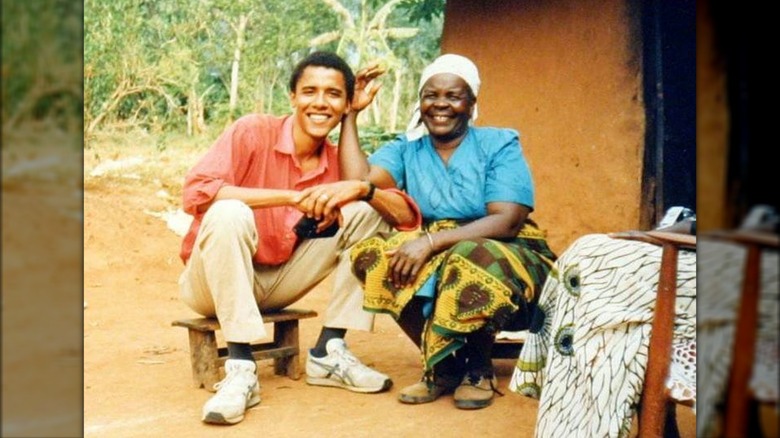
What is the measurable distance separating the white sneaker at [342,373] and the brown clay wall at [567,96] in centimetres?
156

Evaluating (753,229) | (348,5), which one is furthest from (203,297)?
(348,5)

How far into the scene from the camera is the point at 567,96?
→ 4461 millimetres

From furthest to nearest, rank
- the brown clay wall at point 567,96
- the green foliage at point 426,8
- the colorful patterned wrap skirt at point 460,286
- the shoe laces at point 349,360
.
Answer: the green foliage at point 426,8
the brown clay wall at point 567,96
the shoe laces at point 349,360
the colorful patterned wrap skirt at point 460,286

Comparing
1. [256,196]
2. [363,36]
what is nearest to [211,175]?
[256,196]

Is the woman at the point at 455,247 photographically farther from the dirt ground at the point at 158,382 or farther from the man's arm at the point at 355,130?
the dirt ground at the point at 158,382

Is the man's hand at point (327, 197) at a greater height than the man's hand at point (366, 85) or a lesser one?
lesser

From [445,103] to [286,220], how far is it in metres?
0.69

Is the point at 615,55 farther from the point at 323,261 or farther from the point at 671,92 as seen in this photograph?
the point at 323,261

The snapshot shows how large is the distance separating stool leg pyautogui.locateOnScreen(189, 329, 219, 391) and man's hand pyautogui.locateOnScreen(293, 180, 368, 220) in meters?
0.60

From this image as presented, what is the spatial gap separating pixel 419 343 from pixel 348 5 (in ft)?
29.8

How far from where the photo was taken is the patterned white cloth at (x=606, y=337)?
216 centimetres

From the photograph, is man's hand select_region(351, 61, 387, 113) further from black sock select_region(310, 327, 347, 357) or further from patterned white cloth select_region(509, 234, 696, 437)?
patterned white cloth select_region(509, 234, 696, 437)

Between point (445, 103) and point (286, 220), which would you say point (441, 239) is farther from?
point (286, 220)

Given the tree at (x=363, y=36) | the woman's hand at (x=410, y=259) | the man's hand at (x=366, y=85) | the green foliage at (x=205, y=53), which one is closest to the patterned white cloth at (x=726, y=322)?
the woman's hand at (x=410, y=259)
